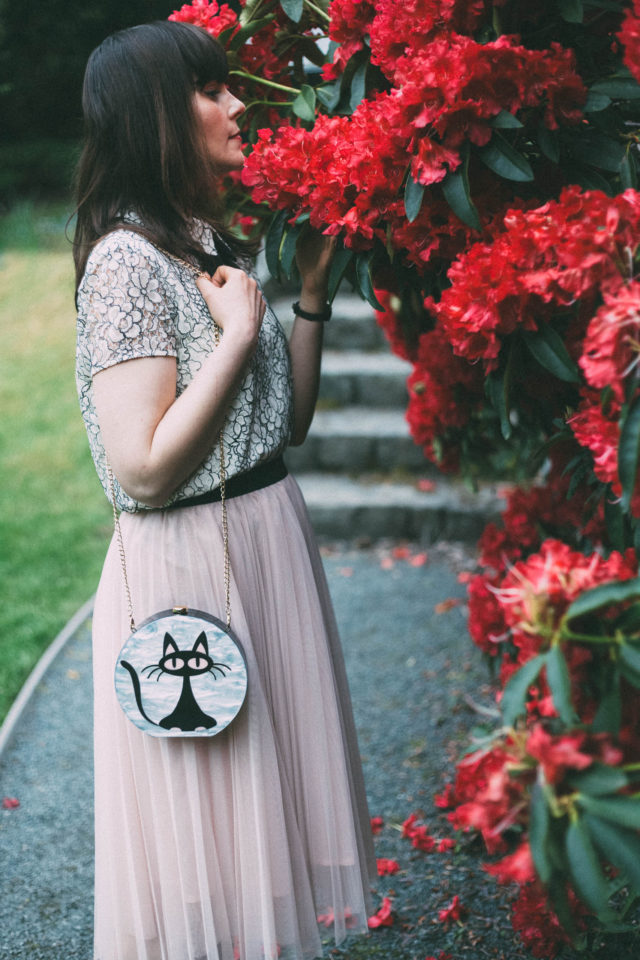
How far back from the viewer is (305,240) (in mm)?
1781

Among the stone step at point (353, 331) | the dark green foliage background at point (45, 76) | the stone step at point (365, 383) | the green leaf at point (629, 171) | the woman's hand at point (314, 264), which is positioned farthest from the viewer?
the dark green foliage background at point (45, 76)

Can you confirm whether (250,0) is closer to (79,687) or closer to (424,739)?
(424,739)

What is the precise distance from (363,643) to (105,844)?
7.35 ft

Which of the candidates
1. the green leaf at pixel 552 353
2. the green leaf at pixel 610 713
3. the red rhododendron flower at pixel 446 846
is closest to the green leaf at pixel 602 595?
the green leaf at pixel 610 713

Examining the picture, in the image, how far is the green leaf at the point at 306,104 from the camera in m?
1.71

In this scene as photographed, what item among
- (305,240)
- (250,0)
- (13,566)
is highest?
(250,0)

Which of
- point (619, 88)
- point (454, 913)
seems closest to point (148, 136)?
point (619, 88)

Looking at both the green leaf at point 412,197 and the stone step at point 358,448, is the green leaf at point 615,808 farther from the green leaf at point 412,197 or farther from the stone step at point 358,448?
the stone step at point 358,448

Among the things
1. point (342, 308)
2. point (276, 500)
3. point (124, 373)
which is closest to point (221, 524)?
point (276, 500)

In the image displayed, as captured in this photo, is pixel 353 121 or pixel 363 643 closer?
pixel 353 121

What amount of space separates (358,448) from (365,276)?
Answer: 339 centimetres

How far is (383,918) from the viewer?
227cm

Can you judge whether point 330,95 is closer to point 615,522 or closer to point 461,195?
point 461,195

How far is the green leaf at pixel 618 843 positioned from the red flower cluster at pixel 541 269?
61 cm
